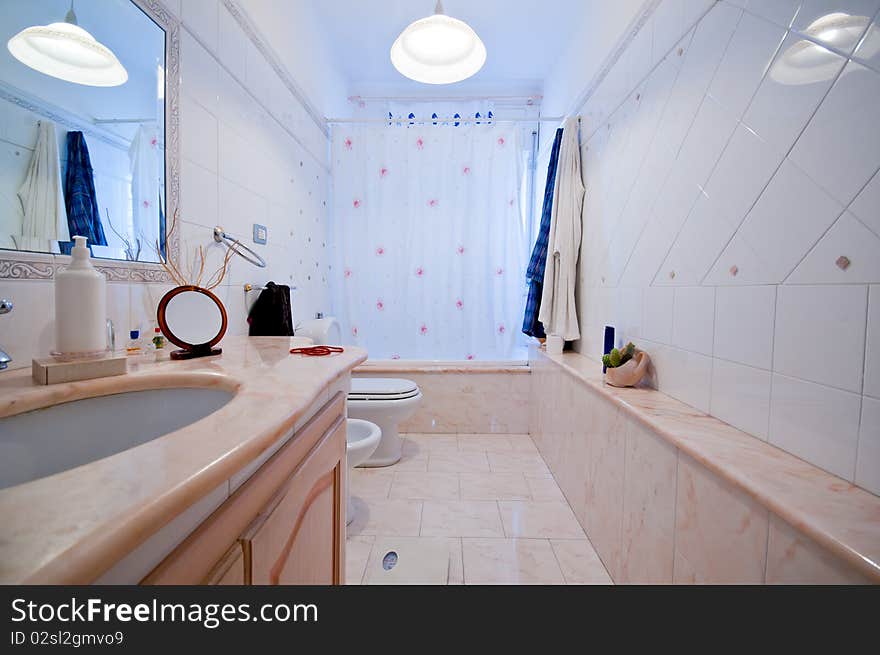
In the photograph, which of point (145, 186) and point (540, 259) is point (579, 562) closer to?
point (540, 259)

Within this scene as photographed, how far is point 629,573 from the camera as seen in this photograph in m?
1.17

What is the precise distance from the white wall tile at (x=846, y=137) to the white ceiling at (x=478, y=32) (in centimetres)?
188

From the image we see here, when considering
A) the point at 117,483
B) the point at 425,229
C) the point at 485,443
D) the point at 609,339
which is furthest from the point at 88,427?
the point at 425,229

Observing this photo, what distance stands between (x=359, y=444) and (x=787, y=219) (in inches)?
56.5

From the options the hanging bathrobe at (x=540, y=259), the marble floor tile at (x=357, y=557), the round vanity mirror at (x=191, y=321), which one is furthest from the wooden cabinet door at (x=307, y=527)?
the hanging bathrobe at (x=540, y=259)

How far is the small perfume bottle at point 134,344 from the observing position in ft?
2.97

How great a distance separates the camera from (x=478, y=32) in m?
2.42

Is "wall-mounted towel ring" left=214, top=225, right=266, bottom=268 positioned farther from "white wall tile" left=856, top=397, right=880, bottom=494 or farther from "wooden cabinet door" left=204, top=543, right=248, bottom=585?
"white wall tile" left=856, top=397, right=880, bottom=494

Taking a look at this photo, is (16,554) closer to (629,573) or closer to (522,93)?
(629,573)

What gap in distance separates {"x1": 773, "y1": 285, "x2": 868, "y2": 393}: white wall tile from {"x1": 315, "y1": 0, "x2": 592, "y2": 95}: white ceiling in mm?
2133

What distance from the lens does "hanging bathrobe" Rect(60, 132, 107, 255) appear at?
83 cm

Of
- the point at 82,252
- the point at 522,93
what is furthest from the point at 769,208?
the point at 522,93

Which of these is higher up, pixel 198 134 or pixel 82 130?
pixel 198 134
